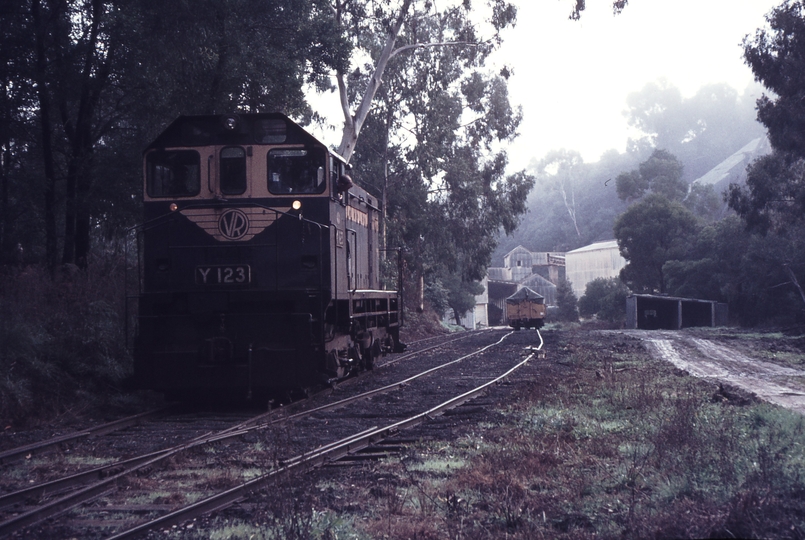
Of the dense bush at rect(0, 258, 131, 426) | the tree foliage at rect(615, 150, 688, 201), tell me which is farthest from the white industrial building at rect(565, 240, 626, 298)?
the dense bush at rect(0, 258, 131, 426)

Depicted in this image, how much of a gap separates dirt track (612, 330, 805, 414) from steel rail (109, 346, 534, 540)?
4627mm

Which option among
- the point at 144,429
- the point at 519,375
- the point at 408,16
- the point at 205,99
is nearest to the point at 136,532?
the point at 144,429

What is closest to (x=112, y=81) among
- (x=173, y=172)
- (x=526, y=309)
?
(x=173, y=172)

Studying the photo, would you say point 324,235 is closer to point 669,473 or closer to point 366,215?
point 366,215

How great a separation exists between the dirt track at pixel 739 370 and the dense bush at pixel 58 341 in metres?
9.77

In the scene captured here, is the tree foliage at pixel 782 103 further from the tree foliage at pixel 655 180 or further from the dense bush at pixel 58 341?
the tree foliage at pixel 655 180

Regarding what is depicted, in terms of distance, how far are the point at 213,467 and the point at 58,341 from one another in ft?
20.8

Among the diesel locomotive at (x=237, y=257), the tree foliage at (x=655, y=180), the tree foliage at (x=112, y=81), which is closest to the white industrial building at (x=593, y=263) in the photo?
the tree foliage at (x=655, y=180)

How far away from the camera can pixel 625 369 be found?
15805 millimetres

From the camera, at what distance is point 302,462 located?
5797 millimetres

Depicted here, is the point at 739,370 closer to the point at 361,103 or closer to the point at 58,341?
the point at 58,341

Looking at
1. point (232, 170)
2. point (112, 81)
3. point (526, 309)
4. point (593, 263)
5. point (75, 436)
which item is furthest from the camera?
point (593, 263)

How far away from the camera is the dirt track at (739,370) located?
36.9 feet

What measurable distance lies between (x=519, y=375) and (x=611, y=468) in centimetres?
872
